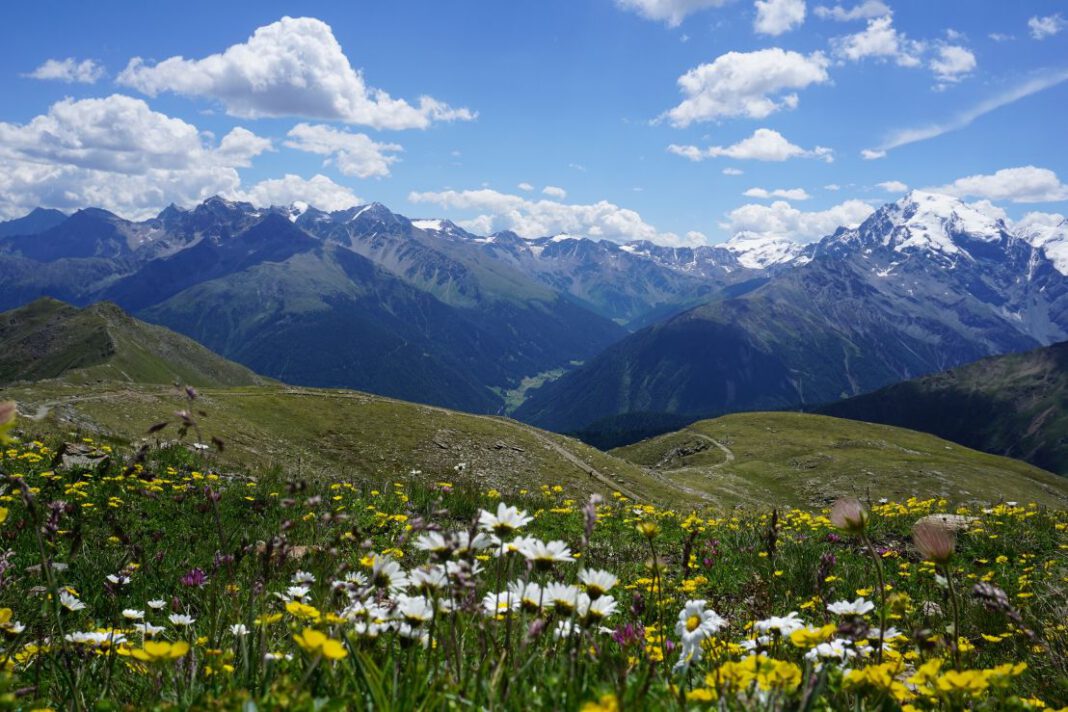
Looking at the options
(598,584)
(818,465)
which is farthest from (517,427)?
(598,584)

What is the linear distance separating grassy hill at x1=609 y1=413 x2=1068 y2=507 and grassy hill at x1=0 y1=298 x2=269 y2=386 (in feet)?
377

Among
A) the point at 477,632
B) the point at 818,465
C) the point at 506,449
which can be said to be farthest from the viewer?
the point at 818,465

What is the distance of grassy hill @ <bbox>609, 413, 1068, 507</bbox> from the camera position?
165 ft

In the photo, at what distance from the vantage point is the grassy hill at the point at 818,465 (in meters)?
50.3

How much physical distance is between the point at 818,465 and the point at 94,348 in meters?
165

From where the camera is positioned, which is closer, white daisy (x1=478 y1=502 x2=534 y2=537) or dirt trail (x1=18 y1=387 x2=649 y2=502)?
white daisy (x1=478 y1=502 x2=534 y2=537)

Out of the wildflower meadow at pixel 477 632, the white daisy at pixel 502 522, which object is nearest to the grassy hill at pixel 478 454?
the wildflower meadow at pixel 477 632

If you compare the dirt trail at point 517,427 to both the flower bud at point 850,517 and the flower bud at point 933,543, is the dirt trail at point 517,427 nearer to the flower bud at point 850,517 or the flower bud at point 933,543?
the flower bud at point 850,517

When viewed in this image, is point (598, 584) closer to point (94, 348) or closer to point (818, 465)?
point (818, 465)

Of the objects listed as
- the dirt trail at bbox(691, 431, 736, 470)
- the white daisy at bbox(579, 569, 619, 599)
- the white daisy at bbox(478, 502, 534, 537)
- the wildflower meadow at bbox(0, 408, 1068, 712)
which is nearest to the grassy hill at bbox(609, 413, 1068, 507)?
the dirt trail at bbox(691, 431, 736, 470)

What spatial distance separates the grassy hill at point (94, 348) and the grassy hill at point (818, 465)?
115 metres

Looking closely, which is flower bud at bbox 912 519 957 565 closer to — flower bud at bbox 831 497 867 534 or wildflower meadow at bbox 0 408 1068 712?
wildflower meadow at bbox 0 408 1068 712

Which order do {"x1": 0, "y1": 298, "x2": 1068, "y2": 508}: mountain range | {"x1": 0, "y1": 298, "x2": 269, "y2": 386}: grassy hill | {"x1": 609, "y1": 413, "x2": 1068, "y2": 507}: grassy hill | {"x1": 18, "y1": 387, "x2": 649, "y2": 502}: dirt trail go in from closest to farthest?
{"x1": 0, "y1": 298, "x2": 1068, "y2": 508}: mountain range
{"x1": 18, "y1": 387, "x2": 649, "y2": 502}: dirt trail
{"x1": 609, "y1": 413, "x2": 1068, "y2": 507}: grassy hill
{"x1": 0, "y1": 298, "x2": 269, "y2": 386}: grassy hill

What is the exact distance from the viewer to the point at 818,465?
58.8 metres
